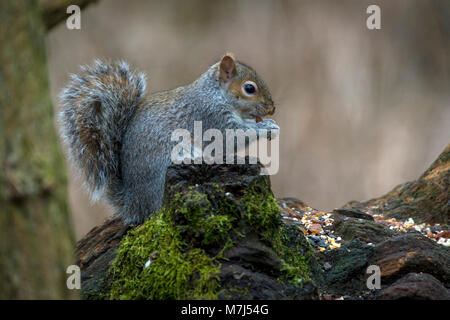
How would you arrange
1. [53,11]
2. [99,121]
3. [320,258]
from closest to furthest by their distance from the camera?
[53,11], [320,258], [99,121]

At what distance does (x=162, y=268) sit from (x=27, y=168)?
1.75ft

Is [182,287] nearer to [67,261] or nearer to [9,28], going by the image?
[67,261]

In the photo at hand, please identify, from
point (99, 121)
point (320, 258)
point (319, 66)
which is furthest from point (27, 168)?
point (319, 66)

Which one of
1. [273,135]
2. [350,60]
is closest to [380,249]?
[273,135]

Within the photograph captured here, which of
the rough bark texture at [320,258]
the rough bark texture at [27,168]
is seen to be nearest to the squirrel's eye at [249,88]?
the rough bark texture at [320,258]

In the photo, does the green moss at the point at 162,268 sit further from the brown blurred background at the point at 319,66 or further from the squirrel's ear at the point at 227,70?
the brown blurred background at the point at 319,66

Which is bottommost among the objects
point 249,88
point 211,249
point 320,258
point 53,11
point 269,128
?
point 320,258

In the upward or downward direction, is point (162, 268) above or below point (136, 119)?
below

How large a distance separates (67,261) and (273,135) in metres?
1.45

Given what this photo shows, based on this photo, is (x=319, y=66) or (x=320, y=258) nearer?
(x=320, y=258)

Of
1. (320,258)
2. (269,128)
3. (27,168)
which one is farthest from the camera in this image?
(269,128)

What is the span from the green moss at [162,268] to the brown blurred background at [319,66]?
2659 millimetres

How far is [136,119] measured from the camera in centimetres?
212

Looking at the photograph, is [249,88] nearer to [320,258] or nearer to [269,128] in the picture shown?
[269,128]
